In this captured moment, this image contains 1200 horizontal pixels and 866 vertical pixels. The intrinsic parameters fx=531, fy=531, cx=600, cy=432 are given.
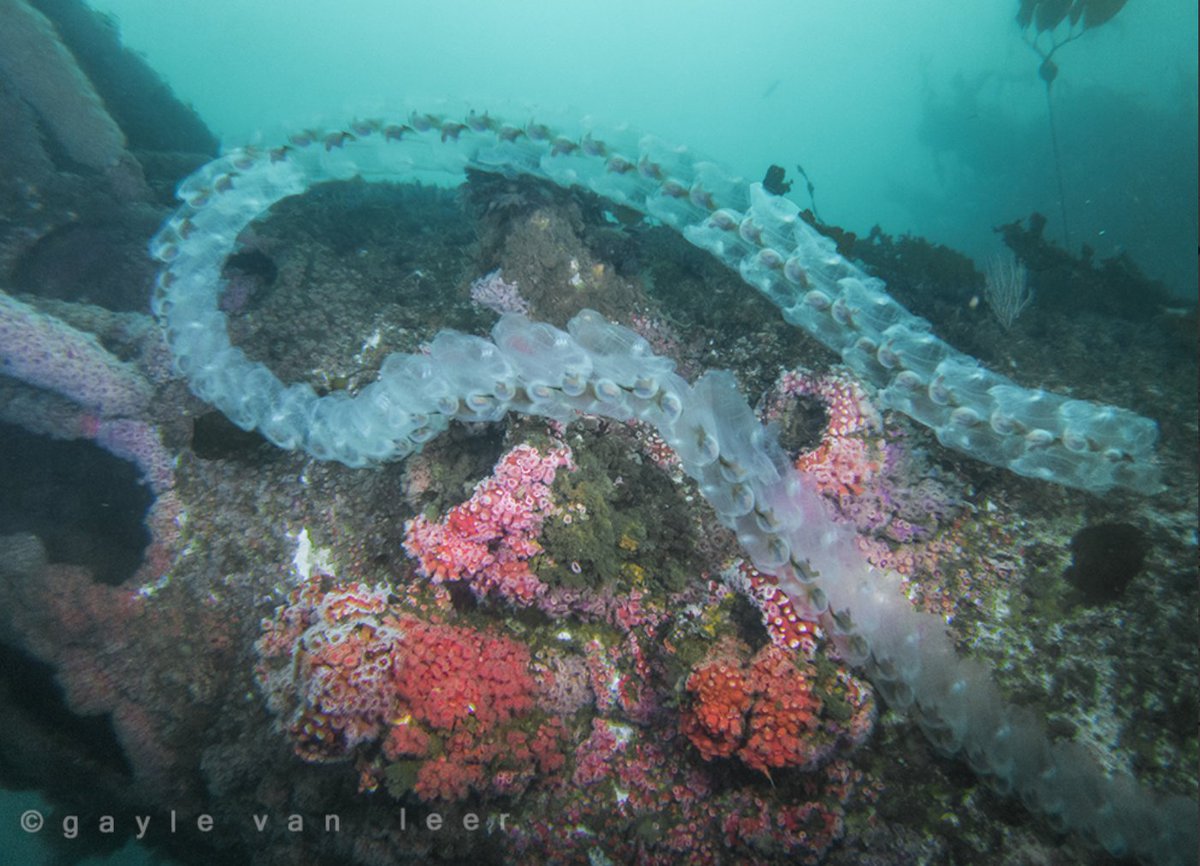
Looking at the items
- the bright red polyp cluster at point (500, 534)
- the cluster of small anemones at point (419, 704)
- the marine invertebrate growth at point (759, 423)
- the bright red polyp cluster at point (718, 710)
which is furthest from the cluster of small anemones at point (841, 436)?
the cluster of small anemones at point (419, 704)

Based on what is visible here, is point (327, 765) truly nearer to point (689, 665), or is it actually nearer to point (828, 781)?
point (689, 665)

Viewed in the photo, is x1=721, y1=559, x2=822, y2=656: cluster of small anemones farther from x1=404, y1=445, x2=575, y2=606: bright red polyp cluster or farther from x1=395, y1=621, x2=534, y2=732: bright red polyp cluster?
x1=395, y1=621, x2=534, y2=732: bright red polyp cluster

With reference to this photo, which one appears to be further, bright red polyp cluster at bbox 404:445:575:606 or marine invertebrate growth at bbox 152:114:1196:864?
bright red polyp cluster at bbox 404:445:575:606

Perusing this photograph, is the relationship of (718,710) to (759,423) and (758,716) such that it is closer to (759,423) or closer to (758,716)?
(758,716)

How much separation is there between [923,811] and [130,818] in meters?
8.19

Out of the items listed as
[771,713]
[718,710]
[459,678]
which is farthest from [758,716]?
[459,678]

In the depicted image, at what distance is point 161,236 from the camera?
607 centimetres

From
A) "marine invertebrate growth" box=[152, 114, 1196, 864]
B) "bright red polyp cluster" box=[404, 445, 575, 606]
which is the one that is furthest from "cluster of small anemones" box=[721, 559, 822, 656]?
"bright red polyp cluster" box=[404, 445, 575, 606]

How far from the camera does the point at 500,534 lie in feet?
14.3

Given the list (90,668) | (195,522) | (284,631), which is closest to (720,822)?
(284,631)

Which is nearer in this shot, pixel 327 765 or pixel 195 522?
pixel 327 765

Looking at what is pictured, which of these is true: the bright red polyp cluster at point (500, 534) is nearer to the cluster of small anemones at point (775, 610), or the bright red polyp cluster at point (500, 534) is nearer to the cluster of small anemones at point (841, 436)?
the cluster of small anemones at point (775, 610)

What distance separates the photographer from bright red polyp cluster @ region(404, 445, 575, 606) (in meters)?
4.32

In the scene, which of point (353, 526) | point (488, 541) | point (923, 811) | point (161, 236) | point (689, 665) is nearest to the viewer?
point (923, 811)
